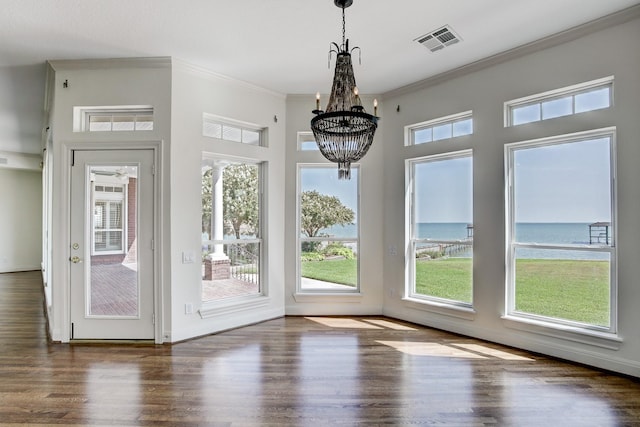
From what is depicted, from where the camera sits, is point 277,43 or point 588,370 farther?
point 277,43

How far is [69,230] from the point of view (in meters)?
3.99

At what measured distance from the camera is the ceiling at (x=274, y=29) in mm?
2979

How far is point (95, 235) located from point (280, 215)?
7.48ft

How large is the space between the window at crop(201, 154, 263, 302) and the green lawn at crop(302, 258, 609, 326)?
2.36 m

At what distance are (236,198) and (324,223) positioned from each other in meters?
1.33

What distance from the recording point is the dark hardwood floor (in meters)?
2.48

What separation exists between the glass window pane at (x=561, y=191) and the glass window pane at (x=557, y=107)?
32 centimetres

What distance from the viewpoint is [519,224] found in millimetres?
3918

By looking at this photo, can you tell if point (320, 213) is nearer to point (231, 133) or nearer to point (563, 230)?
point (231, 133)

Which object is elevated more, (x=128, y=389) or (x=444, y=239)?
(x=444, y=239)

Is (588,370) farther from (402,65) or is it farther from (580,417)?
(402,65)

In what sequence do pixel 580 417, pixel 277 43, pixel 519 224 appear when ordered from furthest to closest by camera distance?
1. pixel 519 224
2. pixel 277 43
3. pixel 580 417

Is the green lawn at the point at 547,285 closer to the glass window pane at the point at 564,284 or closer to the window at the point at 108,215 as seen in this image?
the glass window pane at the point at 564,284

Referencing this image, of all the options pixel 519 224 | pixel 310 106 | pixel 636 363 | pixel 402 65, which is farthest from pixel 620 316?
pixel 310 106
